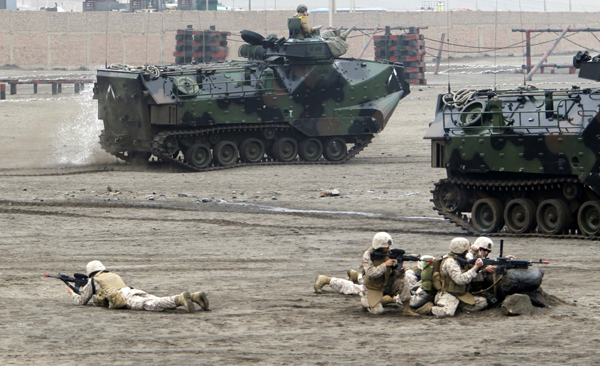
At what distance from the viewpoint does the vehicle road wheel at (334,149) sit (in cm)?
2597

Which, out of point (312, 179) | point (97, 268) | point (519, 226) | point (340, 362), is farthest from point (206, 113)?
point (340, 362)

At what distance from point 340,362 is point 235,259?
18.5 ft

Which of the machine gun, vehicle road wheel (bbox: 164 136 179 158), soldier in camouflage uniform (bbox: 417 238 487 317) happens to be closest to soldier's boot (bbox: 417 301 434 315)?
soldier in camouflage uniform (bbox: 417 238 487 317)

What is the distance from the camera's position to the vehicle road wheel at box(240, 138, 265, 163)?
81.2 feet

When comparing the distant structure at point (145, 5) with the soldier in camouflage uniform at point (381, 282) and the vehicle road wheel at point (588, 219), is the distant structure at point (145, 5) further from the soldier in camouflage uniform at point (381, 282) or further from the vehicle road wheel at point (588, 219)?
the soldier in camouflage uniform at point (381, 282)

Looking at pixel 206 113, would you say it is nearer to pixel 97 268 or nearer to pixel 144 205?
pixel 144 205

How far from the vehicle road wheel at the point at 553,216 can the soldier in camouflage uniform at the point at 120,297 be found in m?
6.95

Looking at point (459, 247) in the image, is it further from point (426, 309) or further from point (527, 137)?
point (527, 137)

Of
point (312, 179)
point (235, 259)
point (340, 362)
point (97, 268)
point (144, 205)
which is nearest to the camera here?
point (340, 362)

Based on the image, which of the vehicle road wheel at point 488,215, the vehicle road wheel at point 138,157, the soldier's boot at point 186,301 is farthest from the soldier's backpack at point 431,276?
the vehicle road wheel at point 138,157

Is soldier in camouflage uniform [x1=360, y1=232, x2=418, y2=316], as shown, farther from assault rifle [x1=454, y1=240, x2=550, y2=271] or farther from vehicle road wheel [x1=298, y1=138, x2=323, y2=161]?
vehicle road wheel [x1=298, y1=138, x2=323, y2=161]

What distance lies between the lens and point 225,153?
24578mm

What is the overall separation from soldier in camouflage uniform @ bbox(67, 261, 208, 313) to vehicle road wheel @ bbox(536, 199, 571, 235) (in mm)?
6955

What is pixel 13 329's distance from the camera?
9383mm
